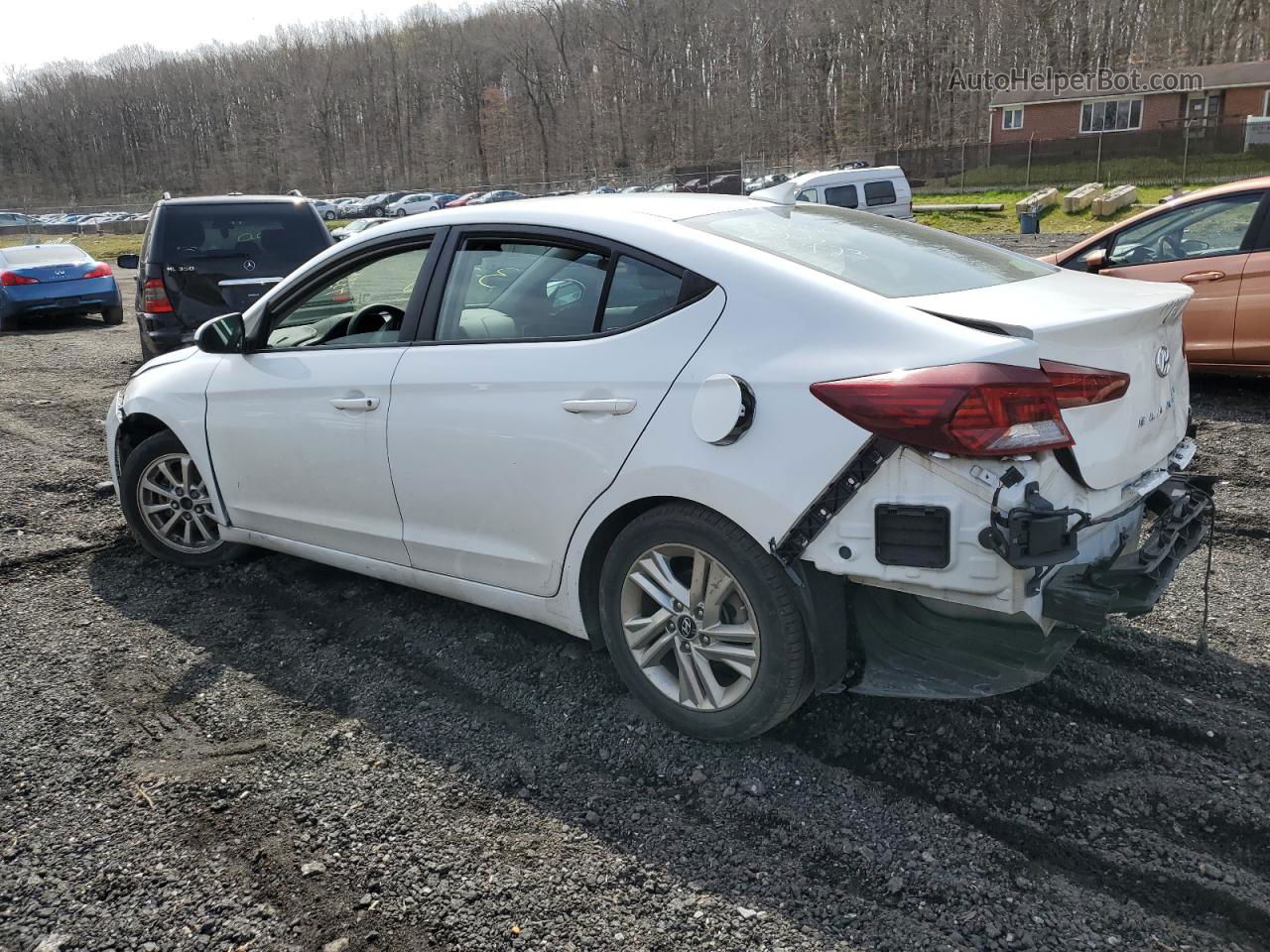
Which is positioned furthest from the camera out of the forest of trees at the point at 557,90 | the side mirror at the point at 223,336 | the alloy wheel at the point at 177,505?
the forest of trees at the point at 557,90

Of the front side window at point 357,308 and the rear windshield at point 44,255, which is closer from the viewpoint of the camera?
the front side window at point 357,308

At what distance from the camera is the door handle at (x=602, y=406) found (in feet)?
9.77

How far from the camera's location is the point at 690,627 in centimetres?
302

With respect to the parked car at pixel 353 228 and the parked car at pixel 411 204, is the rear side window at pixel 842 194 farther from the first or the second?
the parked car at pixel 411 204

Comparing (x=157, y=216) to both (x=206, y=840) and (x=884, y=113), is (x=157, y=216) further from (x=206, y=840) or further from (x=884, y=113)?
(x=884, y=113)

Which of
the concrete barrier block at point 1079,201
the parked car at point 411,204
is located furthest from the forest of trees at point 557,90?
the concrete barrier block at point 1079,201

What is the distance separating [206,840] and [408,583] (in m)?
1.30

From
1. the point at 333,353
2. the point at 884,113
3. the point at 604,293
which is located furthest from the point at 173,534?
the point at 884,113

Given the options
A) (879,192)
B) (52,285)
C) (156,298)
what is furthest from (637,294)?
(879,192)

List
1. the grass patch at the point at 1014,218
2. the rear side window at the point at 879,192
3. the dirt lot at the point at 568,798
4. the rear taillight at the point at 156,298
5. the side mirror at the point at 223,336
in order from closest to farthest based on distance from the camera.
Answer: the dirt lot at the point at 568,798
the side mirror at the point at 223,336
the rear taillight at the point at 156,298
the rear side window at the point at 879,192
the grass patch at the point at 1014,218

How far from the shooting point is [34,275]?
1512 cm

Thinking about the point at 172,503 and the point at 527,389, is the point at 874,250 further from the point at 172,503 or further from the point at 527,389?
the point at 172,503

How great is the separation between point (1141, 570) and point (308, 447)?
9.84 ft

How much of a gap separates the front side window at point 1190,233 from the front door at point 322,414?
20.0ft
